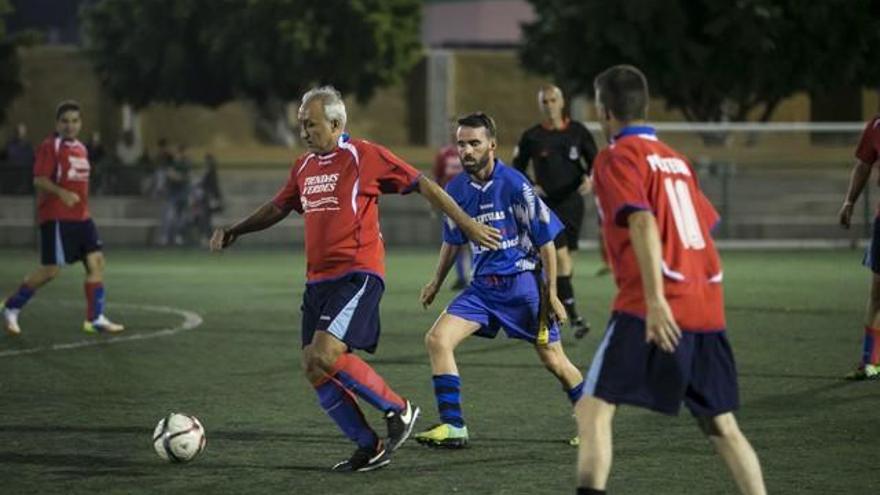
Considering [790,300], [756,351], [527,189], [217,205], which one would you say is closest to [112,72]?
[217,205]

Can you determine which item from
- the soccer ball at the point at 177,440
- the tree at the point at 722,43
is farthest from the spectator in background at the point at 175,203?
the soccer ball at the point at 177,440

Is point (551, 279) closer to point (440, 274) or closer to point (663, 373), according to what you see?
point (440, 274)

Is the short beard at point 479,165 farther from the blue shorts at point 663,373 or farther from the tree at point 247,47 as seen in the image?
the tree at point 247,47

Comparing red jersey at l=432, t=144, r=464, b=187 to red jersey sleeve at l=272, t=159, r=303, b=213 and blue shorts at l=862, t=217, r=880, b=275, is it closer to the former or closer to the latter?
blue shorts at l=862, t=217, r=880, b=275

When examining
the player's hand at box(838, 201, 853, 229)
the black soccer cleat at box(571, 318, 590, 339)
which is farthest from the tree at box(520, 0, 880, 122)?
the player's hand at box(838, 201, 853, 229)

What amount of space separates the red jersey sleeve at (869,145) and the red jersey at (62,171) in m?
6.40

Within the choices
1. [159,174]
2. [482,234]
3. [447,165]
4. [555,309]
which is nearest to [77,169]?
[555,309]

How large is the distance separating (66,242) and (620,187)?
9108 mm

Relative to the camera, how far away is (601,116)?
632cm

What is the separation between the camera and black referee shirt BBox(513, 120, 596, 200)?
14.6 metres

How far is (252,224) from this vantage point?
8586mm

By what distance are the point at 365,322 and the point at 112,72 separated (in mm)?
39044

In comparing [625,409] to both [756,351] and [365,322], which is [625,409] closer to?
[365,322]

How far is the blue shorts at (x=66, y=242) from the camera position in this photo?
47.1 feet
